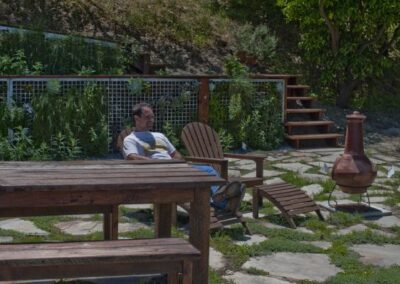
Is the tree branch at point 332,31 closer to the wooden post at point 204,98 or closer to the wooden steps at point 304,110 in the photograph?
the wooden steps at point 304,110

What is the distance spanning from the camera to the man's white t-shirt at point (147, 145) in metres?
6.67

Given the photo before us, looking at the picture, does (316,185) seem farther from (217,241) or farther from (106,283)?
(106,283)

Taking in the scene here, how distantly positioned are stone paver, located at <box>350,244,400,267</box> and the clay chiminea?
4.04 ft

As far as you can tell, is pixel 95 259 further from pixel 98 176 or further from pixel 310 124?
pixel 310 124

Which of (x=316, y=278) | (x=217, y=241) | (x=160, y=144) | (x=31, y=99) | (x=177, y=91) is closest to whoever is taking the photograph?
(x=316, y=278)

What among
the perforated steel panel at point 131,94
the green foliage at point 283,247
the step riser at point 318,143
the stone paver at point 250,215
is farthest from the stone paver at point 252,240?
the step riser at point 318,143

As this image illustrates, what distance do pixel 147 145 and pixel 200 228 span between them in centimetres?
228

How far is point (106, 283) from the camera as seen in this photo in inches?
192

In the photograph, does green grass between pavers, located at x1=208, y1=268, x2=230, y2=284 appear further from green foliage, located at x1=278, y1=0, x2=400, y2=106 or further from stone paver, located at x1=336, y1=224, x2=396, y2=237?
green foliage, located at x1=278, y1=0, x2=400, y2=106

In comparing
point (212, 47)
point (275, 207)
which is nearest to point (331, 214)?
point (275, 207)

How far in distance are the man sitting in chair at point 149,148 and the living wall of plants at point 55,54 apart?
14.0 ft

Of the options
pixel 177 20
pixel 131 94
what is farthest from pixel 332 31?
pixel 131 94

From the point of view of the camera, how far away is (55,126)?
9.78 meters

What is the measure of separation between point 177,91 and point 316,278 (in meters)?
6.11
